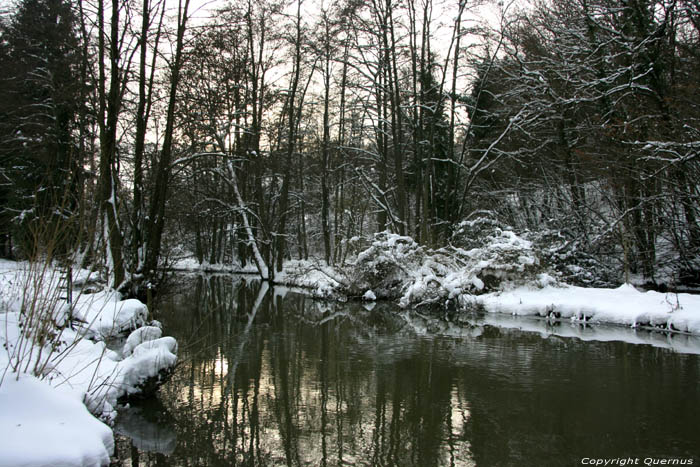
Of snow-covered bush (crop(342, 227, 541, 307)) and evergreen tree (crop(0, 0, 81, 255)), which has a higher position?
evergreen tree (crop(0, 0, 81, 255))

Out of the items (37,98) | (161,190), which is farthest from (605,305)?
(37,98)

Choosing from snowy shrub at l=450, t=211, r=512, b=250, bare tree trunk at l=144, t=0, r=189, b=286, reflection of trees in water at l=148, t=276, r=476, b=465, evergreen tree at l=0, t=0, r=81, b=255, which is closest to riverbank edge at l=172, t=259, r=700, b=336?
snowy shrub at l=450, t=211, r=512, b=250

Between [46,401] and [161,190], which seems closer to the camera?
[46,401]

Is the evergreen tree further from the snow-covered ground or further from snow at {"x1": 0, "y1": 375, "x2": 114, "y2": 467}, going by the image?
snow at {"x1": 0, "y1": 375, "x2": 114, "y2": 467}

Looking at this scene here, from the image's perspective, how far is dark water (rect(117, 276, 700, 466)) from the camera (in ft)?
14.6

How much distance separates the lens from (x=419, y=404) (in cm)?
582

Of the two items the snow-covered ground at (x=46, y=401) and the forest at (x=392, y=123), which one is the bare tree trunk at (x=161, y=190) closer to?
the forest at (x=392, y=123)

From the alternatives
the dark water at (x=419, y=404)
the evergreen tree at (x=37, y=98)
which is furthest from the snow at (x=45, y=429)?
the evergreen tree at (x=37, y=98)

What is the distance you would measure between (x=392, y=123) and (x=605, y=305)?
11.6 m

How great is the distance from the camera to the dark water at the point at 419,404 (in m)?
4.46

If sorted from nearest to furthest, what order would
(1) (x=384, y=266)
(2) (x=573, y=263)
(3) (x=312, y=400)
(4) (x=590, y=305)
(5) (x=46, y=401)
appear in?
1. (5) (x=46, y=401)
2. (3) (x=312, y=400)
3. (4) (x=590, y=305)
4. (2) (x=573, y=263)
5. (1) (x=384, y=266)

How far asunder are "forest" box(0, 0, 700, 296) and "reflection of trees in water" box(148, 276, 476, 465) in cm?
208

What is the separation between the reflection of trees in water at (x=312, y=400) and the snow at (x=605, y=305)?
4098 mm

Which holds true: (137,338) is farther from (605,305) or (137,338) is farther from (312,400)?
(605,305)
